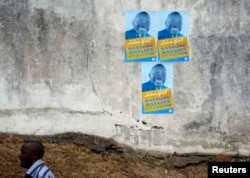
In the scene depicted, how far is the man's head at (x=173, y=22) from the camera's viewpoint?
705cm

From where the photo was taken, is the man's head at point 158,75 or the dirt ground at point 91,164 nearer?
the dirt ground at point 91,164

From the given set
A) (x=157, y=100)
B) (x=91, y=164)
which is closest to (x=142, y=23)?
(x=157, y=100)

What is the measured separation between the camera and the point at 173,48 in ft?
23.3

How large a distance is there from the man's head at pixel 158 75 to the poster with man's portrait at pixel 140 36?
0.43ft

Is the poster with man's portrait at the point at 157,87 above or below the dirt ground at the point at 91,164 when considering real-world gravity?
above

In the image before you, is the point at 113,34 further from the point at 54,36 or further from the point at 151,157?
the point at 151,157

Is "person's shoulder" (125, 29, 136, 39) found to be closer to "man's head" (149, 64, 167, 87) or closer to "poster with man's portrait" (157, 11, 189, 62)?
"poster with man's portrait" (157, 11, 189, 62)

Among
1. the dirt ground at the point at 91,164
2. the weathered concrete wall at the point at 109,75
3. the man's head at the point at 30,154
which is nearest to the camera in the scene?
the man's head at the point at 30,154

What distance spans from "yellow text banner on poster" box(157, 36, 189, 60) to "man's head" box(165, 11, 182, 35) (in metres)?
0.12

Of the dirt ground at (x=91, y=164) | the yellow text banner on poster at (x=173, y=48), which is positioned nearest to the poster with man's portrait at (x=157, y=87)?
the yellow text banner on poster at (x=173, y=48)

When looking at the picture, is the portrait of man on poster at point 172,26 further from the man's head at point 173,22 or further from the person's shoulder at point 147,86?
the person's shoulder at point 147,86

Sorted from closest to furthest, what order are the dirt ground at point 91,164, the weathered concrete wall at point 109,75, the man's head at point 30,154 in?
1. the man's head at point 30,154
2. the dirt ground at point 91,164
3. the weathered concrete wall at point 109,75

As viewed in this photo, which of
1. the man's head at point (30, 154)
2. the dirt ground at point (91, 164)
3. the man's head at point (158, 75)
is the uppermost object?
the man's head at point (158, 75)

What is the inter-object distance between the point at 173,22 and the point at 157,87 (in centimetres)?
92
